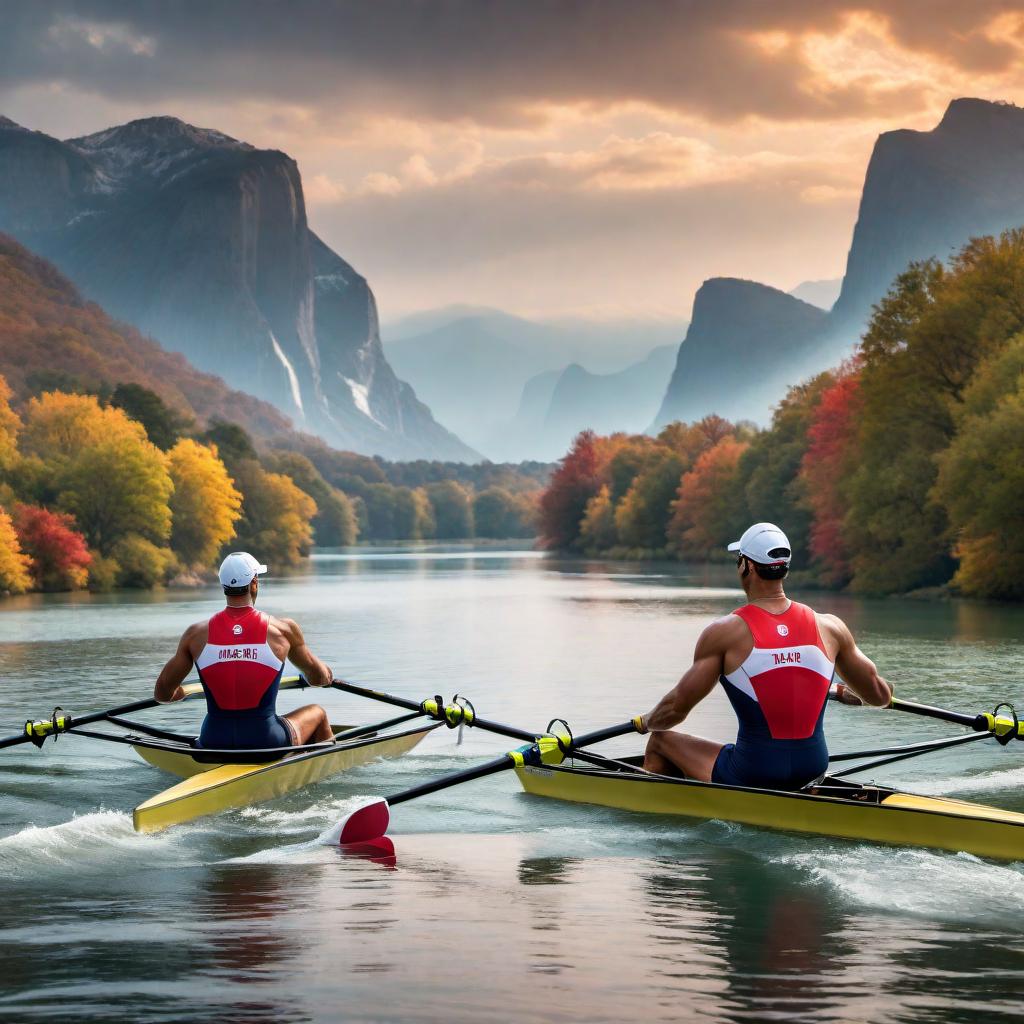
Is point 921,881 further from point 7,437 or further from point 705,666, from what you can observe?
point 7,437

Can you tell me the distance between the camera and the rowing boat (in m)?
10.1

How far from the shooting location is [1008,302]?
170 feet

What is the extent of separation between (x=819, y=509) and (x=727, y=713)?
143ft

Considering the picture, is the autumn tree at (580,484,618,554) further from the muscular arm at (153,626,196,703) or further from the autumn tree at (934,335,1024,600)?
the muscular arm at (153,626,196,703)

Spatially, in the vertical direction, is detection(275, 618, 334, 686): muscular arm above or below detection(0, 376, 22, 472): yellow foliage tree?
below

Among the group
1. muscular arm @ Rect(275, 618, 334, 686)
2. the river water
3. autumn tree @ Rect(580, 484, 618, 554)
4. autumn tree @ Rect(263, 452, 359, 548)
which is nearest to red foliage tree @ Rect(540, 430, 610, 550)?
autumn tree @ Rect(580, 484, 618, 554)

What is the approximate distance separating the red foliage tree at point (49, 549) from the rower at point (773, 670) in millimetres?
58018

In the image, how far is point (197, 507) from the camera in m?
82.2

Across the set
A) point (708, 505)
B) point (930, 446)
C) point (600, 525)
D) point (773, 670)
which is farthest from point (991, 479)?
point (600, 525)

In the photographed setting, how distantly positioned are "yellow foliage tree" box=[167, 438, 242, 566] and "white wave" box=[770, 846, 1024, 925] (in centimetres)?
7308

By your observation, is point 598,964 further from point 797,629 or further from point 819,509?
point 819,509

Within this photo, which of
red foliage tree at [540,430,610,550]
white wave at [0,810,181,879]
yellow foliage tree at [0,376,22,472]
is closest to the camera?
white wave at [0,810,181,879]

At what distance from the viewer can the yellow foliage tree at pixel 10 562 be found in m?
59.6

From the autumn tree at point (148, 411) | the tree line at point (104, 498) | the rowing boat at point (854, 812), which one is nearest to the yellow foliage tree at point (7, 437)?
the tree line at point (104, 498)
